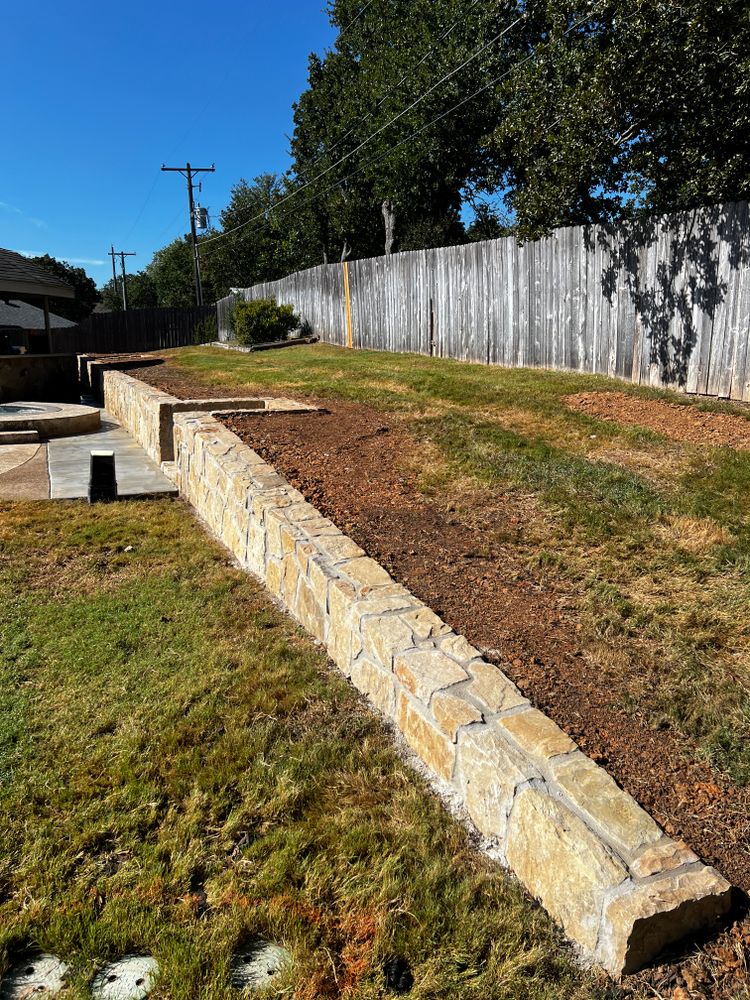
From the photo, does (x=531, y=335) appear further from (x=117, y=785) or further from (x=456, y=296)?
(x=117, y=785)

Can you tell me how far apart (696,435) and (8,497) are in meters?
5.82

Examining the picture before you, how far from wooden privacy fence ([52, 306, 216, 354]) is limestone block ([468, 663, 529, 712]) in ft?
86.7

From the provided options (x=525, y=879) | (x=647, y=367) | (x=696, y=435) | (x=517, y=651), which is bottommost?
(x=525, y=879)

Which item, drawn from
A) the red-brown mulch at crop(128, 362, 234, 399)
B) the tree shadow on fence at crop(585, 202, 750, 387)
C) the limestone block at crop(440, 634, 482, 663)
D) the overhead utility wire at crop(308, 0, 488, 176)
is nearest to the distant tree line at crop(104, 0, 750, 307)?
→ the overhead utility wire at crop(308, 0, 488, 176)

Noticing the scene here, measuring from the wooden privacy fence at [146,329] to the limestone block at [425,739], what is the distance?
86.4 feet

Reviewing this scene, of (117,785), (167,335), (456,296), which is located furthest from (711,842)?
(167,335)

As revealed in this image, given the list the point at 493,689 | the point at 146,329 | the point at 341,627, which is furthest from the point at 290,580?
the point at 146,329

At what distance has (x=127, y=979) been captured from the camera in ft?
5.58

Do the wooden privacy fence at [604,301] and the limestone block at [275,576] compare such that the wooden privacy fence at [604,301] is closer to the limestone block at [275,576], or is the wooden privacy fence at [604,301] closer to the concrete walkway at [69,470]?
the limestone block at [275,576]

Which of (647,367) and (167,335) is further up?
(167,335)

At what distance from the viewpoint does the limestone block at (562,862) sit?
65.5 inches

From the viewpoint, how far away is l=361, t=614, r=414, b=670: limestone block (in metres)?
2.60

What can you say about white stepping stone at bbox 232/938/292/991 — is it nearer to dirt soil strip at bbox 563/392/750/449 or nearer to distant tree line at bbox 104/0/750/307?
dirt soil strip at bbox 563/392/750/449

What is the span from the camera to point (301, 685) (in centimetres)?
296
